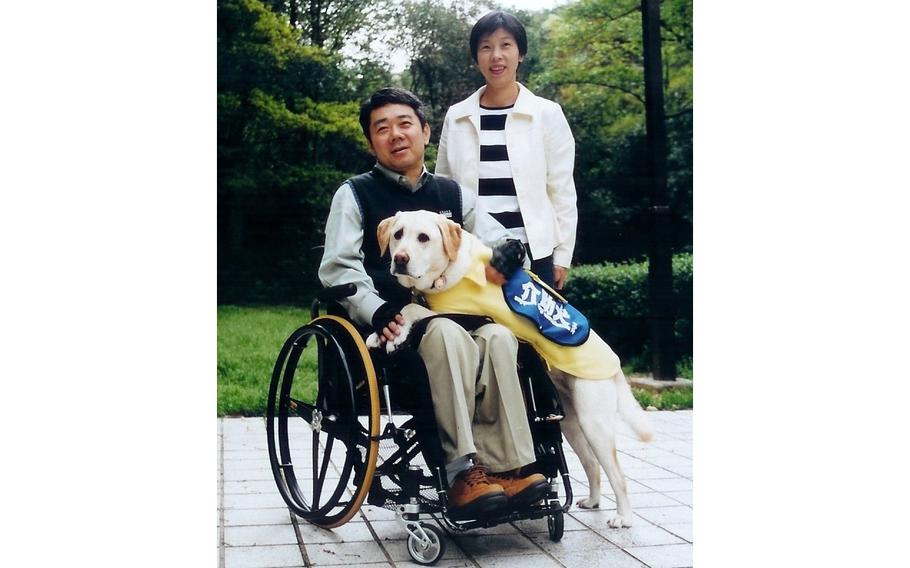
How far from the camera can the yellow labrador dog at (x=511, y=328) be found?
3340 mm

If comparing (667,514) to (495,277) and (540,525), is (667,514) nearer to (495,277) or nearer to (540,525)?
(540,525)

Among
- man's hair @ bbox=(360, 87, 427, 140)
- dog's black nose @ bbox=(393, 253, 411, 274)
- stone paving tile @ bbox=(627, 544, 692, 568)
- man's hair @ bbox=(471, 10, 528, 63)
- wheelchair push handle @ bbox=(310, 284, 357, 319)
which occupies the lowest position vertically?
stone paving tile @ bbox=(627, 544, 692, 568)

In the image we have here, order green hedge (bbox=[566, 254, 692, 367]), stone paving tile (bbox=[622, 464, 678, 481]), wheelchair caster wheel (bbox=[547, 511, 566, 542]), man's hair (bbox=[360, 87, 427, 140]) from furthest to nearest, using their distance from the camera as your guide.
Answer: stone paving tile (bbox=[622, 464, 678, 481]), green hedge (bbox=[566, 254, 692, 367]), man's hair (bbox=[360, 87, 427, 140]), wheelchair caster wheel (bbox=[547, 511, 566, 542])

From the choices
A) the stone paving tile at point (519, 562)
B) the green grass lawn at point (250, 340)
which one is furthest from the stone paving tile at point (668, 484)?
the green grass lawn at point (250, 340)

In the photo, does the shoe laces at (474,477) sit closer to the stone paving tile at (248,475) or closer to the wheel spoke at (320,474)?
the wheel spoke at (320,474)

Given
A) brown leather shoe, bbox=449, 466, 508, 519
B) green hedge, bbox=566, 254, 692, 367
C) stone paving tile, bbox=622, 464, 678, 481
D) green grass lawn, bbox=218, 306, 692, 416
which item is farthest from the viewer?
stone paving tile, bbox=622, 464, 678, 481

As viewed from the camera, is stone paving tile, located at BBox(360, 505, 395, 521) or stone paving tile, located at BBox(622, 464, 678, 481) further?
stone paving tile, located at BBox(622, 464, 678, 481)

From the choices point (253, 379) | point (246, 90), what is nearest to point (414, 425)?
point (253, 379)

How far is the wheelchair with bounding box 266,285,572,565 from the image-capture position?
3.20 metres

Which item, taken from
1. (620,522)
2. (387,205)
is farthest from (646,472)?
(387,205)

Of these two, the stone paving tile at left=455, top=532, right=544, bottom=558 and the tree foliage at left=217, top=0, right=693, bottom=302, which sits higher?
the tree foliage at left=217, top=0, right=693, bottom=302

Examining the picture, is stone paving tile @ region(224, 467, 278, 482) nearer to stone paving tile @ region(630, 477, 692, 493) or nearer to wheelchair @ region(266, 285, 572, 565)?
wheelchair @ region(266, 285, 572, 565)

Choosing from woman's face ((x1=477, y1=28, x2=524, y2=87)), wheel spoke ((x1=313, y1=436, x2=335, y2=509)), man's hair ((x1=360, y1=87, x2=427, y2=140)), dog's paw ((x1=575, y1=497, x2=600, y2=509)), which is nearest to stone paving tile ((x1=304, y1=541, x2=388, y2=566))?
wheel spoke ((x1=313, y1=436, x2=335, y2=509))
